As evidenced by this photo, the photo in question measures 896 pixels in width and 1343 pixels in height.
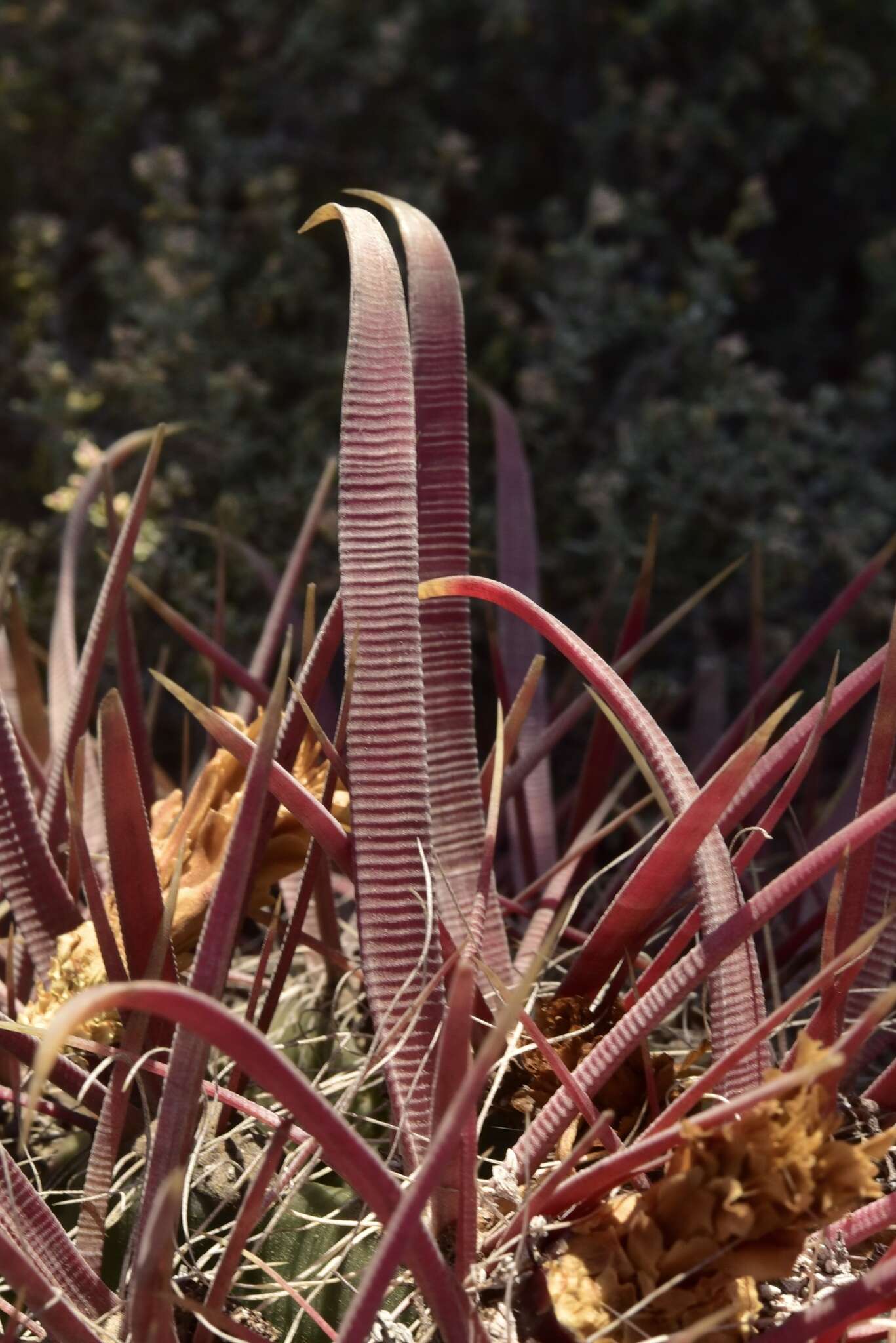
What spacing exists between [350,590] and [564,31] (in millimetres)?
1316

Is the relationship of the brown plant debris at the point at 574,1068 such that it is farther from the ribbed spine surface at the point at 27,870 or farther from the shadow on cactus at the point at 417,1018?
the ribbed spine surface at the point at 27,870

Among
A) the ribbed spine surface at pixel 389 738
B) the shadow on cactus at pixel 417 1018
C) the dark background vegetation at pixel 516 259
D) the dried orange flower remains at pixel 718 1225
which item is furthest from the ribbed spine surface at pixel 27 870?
the dark background vegetation at pixel 516 259

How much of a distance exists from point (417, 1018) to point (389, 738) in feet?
0.36

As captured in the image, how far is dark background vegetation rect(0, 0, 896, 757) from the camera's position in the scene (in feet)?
4.07

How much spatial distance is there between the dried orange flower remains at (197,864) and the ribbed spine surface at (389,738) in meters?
0.10

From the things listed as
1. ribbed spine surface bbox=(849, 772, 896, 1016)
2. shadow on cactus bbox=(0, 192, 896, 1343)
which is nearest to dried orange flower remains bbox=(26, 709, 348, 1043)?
shadow on cactus bbox=(0, 192, 896, 1343)

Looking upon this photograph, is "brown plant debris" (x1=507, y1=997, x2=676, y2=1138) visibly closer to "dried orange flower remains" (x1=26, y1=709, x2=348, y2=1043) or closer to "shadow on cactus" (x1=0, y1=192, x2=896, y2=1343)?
"shadow on cactus" (x1=0, y1=192, x2=896, y2=1343)

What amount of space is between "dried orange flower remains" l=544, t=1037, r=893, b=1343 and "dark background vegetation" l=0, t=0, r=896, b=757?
0.75 metres

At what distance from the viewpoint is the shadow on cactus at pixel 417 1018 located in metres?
0.40

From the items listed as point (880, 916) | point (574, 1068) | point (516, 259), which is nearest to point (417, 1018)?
point (574, 1068)

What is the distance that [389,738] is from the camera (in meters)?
0.49

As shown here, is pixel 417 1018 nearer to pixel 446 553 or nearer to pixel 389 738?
pixel 389 738

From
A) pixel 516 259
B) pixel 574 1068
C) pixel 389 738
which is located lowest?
pixel 574 1068

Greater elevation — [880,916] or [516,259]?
[516,259]
